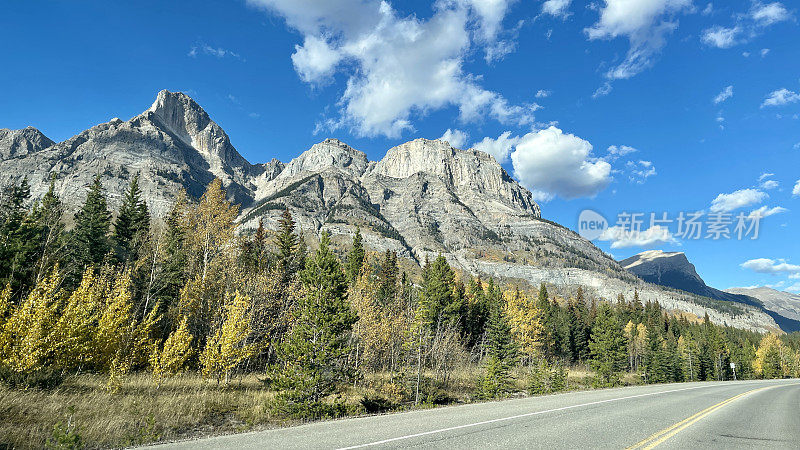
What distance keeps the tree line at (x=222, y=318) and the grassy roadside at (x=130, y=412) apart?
0.89 meters

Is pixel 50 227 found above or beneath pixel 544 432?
above

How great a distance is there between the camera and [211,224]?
2677 centimetres

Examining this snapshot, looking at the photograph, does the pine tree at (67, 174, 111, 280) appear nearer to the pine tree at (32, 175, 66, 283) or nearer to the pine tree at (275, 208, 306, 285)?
the pine tree at (32, 175, 66, 283)

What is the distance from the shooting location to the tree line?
14891 mm

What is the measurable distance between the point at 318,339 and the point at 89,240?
125 ft

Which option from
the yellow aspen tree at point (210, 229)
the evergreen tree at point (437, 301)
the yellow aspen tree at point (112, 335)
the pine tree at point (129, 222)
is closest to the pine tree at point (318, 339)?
the yellow aspen tree at point (112, 335)

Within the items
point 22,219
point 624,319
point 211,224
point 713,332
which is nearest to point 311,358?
point 211,224

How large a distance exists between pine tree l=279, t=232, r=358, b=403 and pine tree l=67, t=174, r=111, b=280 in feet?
88.1

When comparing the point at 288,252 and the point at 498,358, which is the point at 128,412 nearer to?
the point at 498,358

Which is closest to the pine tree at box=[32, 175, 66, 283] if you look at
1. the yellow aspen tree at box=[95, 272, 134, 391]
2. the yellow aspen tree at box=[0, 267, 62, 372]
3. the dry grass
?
the yellow aspen tree at box=[95, 272, 134, 391]

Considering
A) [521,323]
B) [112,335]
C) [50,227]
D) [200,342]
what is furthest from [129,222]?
[521,323]

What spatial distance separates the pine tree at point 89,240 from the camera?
34781 mm

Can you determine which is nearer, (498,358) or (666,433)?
(666,433)

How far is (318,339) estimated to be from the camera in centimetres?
1783
